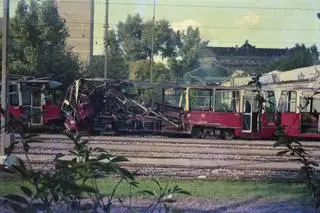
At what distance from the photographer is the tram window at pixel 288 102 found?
26.3 m

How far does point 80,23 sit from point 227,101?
28.7 feet

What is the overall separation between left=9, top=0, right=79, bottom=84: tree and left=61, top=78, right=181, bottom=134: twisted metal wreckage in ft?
10.4

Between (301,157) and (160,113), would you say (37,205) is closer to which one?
(301,157)

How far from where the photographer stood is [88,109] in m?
25.4

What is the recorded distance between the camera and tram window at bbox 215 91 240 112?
26.0 metres

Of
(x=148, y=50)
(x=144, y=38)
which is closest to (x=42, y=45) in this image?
(x=144, y=38)

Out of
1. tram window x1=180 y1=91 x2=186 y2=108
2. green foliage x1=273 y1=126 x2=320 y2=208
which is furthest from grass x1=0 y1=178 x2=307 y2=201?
tram window x1=180 y1=91 x2=186 y2=108

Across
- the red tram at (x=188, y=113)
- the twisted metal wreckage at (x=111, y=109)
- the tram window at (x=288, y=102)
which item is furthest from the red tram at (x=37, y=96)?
the tram window at (x=288, y=102)

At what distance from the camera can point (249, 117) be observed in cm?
2566

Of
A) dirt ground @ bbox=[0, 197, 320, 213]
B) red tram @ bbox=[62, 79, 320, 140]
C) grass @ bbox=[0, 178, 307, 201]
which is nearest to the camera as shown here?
dirt ground @ bbox=[0, 197, 320, 213]

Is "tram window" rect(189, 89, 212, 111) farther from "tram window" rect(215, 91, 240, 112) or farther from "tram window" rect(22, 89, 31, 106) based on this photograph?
"tram window" rect(22, 89, 31, 106)

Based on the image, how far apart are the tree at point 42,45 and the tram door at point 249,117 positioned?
8.72 m

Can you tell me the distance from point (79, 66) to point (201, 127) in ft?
26.3

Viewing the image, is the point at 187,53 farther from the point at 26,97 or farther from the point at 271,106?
the point at 26,97
